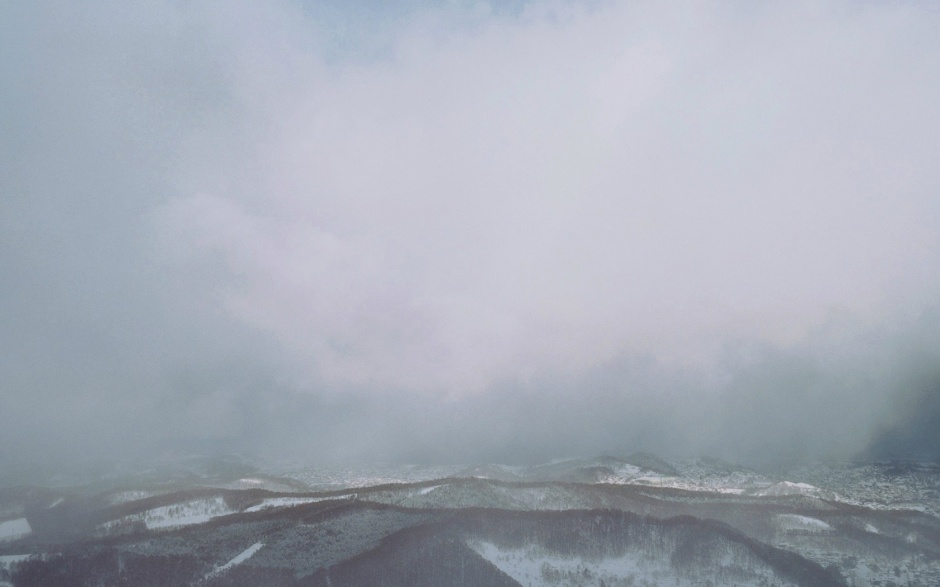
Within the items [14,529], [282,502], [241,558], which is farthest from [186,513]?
[241,558]

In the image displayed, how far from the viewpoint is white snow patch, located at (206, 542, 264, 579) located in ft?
392

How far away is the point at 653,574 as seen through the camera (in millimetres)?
121250

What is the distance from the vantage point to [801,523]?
477ft

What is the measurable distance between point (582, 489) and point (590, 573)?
53397mm

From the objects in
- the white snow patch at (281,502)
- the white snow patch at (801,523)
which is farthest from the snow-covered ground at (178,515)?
the white snow patch at (801,523)

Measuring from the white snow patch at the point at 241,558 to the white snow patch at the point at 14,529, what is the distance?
7422cm

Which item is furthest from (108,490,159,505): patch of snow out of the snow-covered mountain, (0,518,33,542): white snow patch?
(0,518,33,542): white snow patch

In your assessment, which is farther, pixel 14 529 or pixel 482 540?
pixel 14 529

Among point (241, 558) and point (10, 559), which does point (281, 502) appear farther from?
point (10, 559)

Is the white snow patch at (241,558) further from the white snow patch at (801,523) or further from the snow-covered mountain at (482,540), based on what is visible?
the white snow patch at (801,523)

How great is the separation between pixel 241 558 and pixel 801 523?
12954 centimetres

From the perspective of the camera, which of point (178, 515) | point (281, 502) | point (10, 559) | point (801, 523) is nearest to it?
point (10, 559)

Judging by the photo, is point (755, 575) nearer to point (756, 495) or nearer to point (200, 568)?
point (756, 495)

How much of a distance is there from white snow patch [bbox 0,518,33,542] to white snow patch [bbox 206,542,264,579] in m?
74.2
